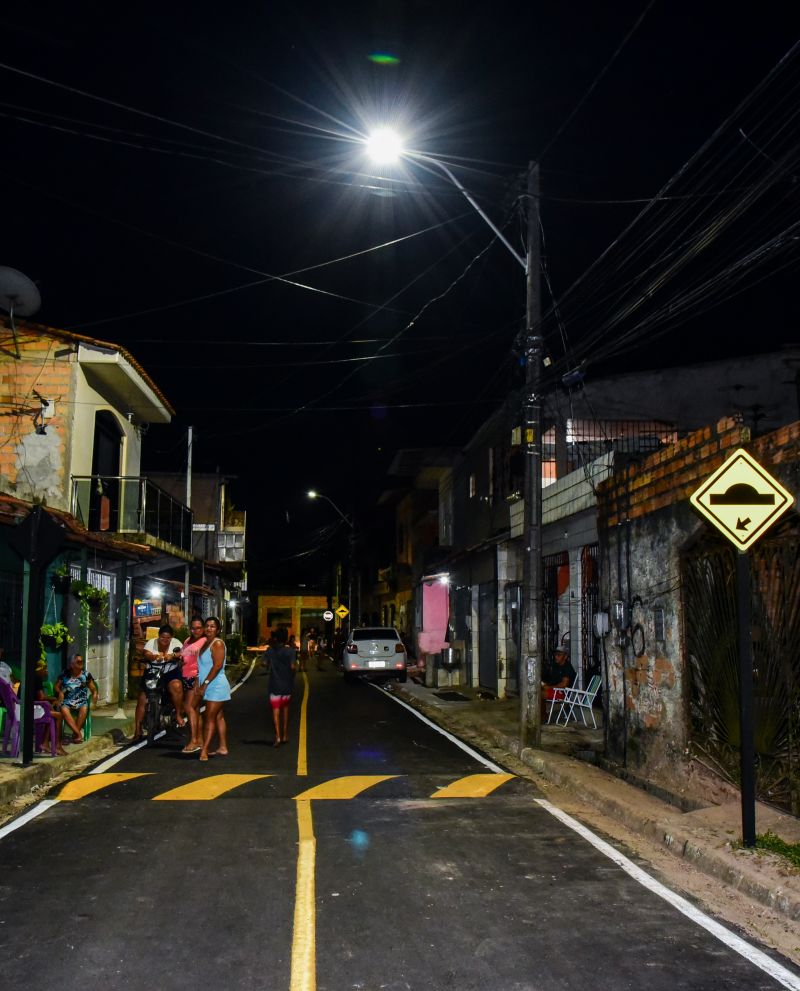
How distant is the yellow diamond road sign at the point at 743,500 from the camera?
23.6 feet

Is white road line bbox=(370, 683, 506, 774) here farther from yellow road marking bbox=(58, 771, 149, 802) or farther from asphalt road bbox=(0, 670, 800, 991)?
yellow road marking bbox=(58, 771, 149, 802)

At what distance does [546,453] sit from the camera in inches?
889

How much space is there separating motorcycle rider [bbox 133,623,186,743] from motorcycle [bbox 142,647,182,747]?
0.7 inches

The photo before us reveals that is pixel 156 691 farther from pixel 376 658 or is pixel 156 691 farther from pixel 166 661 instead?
pixel 376 658

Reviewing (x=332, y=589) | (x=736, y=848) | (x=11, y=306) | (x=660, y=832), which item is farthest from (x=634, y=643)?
(x=332, y=589)

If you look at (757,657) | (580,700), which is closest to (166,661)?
(580,700)

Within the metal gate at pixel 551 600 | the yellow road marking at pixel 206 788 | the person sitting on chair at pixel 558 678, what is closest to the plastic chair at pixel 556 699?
the person sitting on chair at pixel 558 678

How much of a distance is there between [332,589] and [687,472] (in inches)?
2756

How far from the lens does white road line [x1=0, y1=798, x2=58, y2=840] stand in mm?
8098

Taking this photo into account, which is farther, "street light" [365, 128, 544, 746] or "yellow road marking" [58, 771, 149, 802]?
"street light" [365, 128, 544, 746]

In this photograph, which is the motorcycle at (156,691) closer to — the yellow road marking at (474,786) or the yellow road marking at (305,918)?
the yellow road marking at (474,786)

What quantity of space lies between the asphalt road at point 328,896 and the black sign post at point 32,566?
931mm

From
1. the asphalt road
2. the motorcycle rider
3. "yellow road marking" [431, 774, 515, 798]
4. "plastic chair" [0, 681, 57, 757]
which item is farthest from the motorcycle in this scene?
"yellow road marking" [431, 774, 515, 798]

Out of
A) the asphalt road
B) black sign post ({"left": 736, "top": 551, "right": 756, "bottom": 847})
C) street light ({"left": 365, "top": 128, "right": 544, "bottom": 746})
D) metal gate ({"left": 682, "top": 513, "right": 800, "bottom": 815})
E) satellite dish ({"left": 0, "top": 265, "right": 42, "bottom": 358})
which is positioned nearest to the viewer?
the asphalt road
